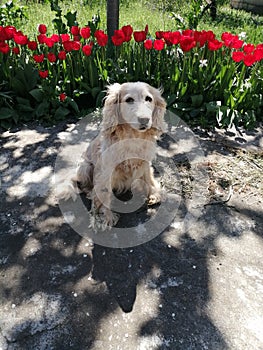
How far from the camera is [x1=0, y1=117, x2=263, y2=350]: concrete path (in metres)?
2.16

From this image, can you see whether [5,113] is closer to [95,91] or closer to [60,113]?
[60,113]

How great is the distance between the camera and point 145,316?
2285 millimetres

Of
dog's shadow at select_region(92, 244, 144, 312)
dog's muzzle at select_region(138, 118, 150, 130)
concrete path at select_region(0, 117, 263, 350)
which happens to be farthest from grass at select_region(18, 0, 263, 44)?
dog's shadow at select_region(92, 244, 144, 312)

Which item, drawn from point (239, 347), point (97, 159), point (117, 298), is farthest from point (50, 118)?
point (239, 347)

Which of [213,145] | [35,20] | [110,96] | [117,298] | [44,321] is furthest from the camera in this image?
[35,20]

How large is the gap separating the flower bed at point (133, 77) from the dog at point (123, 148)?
70.4 inches

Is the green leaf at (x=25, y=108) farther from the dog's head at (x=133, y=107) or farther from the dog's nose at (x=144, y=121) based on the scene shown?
the dog's nose at (x=144, y=121)

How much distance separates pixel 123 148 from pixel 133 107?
1.47 ft

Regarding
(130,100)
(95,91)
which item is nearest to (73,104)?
(95,91)

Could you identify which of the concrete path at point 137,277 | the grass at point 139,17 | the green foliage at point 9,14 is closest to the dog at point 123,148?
the concrete path at point 137,277

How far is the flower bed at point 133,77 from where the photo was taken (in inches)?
179

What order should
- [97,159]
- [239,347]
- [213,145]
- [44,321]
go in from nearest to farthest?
[239,347] → [44,321] → [97,159] → [213,145]

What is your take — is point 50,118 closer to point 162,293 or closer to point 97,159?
point 97,159

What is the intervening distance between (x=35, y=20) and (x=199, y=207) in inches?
330
